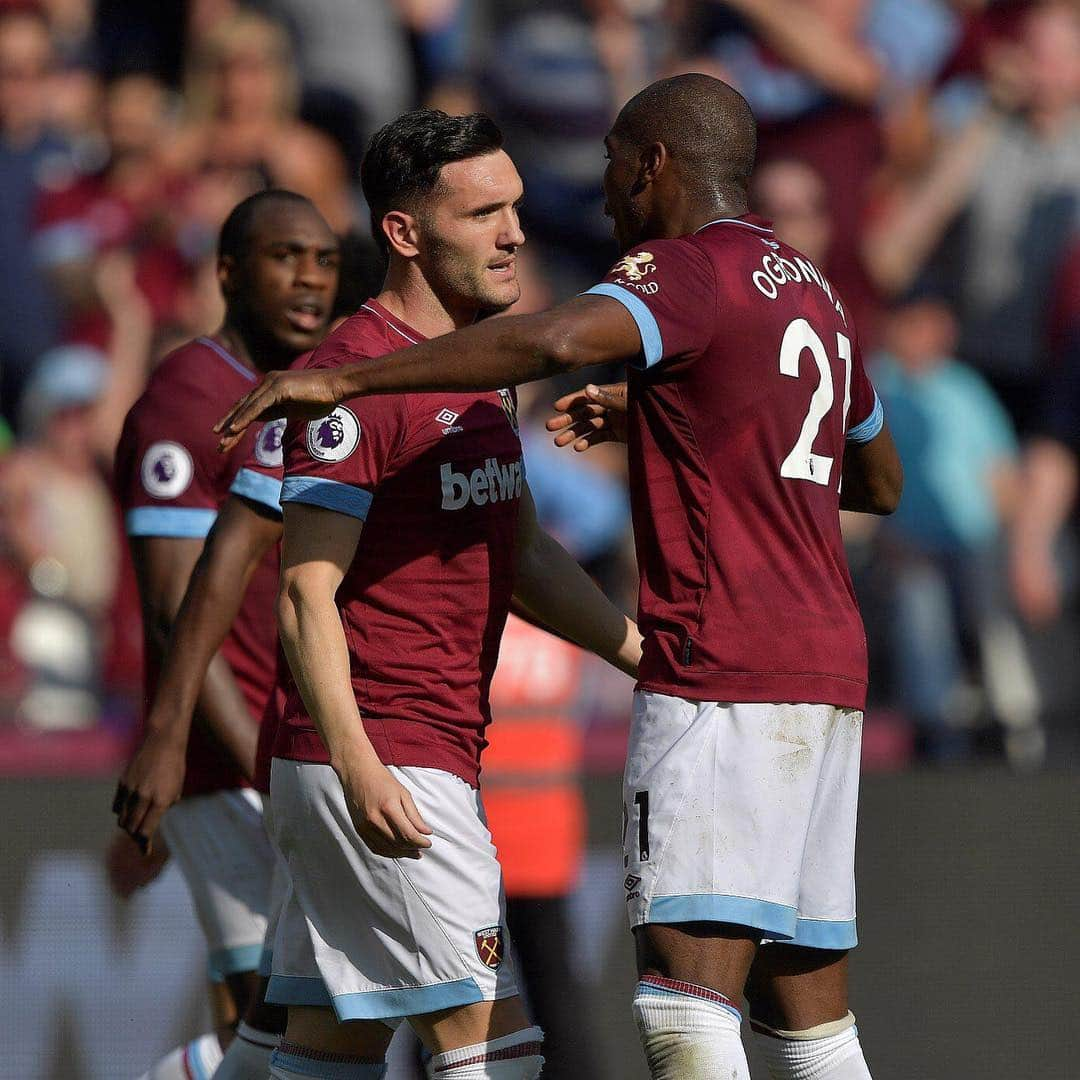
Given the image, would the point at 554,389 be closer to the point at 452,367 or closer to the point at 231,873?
the point at 231,873

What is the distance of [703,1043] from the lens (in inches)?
129

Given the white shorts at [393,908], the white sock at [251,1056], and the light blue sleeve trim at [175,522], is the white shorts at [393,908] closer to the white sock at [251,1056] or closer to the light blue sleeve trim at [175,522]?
the white sock at [251,1056]

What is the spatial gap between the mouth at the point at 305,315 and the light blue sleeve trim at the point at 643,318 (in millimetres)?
1662

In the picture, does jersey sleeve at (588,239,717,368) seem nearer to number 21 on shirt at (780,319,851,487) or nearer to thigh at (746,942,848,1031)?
number 21 on shirt at (780,319,851,487)

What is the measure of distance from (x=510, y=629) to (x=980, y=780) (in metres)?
1.90

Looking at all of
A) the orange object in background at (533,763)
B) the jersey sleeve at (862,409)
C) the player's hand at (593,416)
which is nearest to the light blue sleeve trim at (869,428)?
the jersey sleeve at (862,409)

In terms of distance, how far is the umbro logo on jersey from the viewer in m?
3.58

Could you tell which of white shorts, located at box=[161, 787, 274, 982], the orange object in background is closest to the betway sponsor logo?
white shorts, located at box=[161, 787, 274, 982]

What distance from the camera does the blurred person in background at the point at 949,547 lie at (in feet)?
25.1

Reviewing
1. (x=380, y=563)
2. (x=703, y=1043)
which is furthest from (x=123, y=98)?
(x=703, y=1043)

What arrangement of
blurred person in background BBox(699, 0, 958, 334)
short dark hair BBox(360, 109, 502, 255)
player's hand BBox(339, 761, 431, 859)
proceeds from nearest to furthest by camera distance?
player's hand BBox(339, 761, 431, 859) → short dark hair BBox(360, 109, 502, 255) → blurred person in background BBox(699, 0, 958, 334)

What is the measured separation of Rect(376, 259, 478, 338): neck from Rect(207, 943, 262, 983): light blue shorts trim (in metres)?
1.80

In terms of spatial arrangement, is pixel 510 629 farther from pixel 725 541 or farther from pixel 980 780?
pixel 725 541

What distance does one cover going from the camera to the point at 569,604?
13.4 feet
